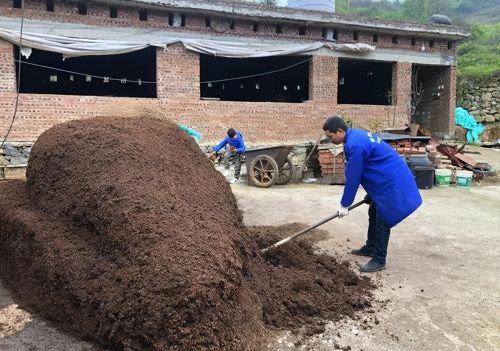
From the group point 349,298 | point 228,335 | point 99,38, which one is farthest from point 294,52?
point 228,335

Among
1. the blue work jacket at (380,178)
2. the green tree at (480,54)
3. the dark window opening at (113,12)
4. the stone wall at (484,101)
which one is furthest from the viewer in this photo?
the green tree at (480,54)

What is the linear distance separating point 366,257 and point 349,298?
1376 mm

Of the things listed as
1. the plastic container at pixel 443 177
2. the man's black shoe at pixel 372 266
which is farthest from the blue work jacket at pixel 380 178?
the plastic container at pixel 443 177

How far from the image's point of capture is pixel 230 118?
1268cm

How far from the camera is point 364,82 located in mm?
19406

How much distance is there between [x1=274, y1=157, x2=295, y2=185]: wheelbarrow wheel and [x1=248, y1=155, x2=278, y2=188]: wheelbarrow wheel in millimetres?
391

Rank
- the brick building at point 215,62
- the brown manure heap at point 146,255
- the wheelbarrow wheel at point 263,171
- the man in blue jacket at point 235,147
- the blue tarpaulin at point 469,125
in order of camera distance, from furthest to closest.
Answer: the blue tarpaulin at point 469,125
the brick building at point 215,62
the man in blue jacket at point 235,147
the wheelbarrow wheel at point 263,171
the brown manure heap at point 146,255

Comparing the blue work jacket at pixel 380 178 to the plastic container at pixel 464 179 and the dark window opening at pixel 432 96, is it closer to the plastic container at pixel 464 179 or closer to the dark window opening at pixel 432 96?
the plastic container at pixel 464 179

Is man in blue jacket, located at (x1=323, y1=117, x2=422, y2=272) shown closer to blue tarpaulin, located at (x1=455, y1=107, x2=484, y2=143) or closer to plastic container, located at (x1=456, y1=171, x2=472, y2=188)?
plastic container, located at (x1=456, y1=171, x2=472, y2=188)

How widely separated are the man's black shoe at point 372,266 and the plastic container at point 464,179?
6.97m

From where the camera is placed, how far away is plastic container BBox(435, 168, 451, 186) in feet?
32.6

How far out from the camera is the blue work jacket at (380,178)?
13.0ft

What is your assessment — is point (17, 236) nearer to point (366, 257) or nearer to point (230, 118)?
point (366, 257)

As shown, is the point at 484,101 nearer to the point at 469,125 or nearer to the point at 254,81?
the point at 469,125
